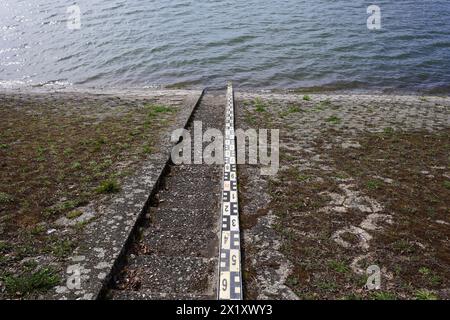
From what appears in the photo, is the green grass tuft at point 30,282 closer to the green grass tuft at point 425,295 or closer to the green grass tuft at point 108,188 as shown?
the green grass tuft at point 108,188

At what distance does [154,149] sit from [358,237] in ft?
17.7

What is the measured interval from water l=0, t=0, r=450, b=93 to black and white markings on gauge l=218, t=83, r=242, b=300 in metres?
11.6

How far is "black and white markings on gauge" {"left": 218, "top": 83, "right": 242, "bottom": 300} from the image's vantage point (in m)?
4.91

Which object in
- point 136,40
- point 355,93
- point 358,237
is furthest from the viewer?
point 136,40

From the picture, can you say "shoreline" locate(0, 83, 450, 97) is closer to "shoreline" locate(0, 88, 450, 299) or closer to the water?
the water

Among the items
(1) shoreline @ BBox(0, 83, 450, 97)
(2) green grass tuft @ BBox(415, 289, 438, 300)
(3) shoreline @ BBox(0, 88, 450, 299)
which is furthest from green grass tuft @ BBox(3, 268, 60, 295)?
(1) shoreline @ BBox(0, 83, 450, 97)

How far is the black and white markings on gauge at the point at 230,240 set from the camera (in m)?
4.91

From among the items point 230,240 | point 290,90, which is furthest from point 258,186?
point 290,90

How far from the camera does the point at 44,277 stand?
4789 mm

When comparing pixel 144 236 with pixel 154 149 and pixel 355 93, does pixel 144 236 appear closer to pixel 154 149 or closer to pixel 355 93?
pixel 154 149

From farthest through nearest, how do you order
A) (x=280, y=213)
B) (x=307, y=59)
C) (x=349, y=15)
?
(x=349, y=15) → (x=307, y=59) → (x=280, y=213)

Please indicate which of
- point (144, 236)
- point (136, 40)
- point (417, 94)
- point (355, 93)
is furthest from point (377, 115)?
point (136, 40)

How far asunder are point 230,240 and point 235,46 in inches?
780

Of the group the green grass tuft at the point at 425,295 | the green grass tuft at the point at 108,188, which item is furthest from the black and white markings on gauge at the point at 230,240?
the green grass tuft at the point at 425,295
